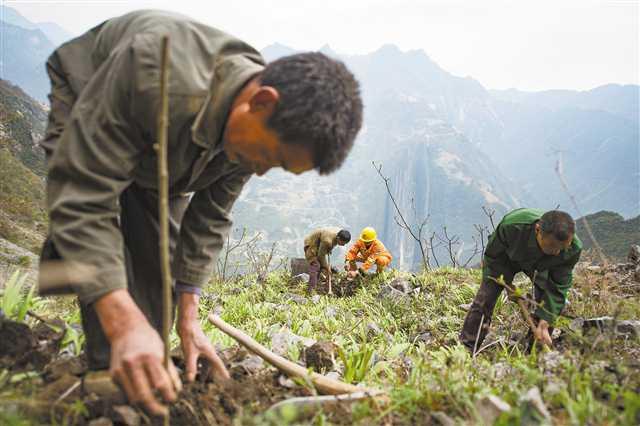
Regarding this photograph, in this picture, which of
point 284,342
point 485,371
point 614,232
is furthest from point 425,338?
point 614,232

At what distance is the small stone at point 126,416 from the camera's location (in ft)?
4.76

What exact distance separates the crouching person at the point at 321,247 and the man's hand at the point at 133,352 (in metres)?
7.56

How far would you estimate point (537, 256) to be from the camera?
13.2ft

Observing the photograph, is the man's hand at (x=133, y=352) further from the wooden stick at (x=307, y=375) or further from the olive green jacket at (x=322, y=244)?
the olive green jacket at (x=322, y=244)

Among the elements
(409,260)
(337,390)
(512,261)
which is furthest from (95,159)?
(409,260)

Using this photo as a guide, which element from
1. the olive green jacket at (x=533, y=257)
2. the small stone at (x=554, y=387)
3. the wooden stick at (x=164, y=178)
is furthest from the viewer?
the olive green jacket at (x=533, y=257)

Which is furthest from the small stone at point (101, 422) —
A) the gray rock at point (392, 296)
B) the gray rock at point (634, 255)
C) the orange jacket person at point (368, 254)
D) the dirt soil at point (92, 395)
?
the gray rock at point (634, 255)

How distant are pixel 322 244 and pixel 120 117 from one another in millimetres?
7887

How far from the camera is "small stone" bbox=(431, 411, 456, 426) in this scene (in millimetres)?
1559

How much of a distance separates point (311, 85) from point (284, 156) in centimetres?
23

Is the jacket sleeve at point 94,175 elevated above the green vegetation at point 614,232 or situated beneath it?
elevated above

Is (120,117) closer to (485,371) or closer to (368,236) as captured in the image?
(485,371)

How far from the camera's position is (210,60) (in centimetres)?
142

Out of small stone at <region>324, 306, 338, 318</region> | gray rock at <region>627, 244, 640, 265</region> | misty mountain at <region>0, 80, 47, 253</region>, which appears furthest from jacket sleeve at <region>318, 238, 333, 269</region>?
gray rock at <region>627, 244, 640, 265</region>
